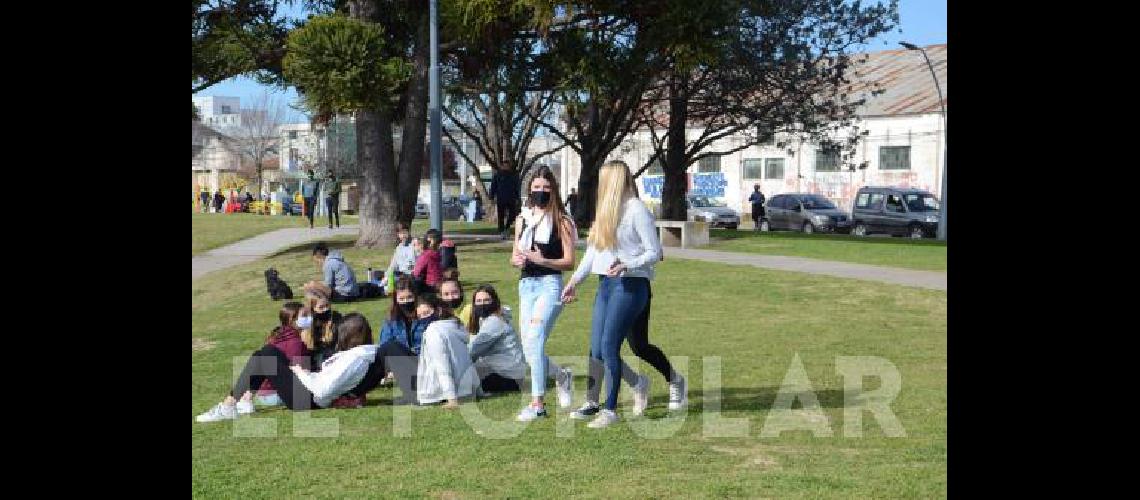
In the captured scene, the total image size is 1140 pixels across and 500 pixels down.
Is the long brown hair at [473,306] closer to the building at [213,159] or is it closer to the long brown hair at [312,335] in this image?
→ the long brown hair at [312,335]

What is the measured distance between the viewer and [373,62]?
21.5 m

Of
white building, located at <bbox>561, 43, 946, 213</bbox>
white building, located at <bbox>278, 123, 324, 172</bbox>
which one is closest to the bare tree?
white building, located at <bbox>278, 123, 324, 172</bbox>

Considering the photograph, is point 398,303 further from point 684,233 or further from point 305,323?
point 684,233

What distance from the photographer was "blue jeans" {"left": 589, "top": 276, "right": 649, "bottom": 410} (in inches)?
295

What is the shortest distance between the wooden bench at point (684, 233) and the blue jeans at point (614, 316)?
61.8ft

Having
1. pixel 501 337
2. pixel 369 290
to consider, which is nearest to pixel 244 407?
pixel 501 337

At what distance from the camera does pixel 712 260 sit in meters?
22.5

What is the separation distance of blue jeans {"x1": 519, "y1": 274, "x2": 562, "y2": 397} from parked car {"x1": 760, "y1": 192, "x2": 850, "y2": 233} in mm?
35025

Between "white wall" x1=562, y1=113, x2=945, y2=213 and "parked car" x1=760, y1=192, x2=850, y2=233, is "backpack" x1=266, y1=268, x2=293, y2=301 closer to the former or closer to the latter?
"white wall" x1=562, y1=113, x2=945, y2=213

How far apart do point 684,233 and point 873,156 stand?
28641 millimetres
